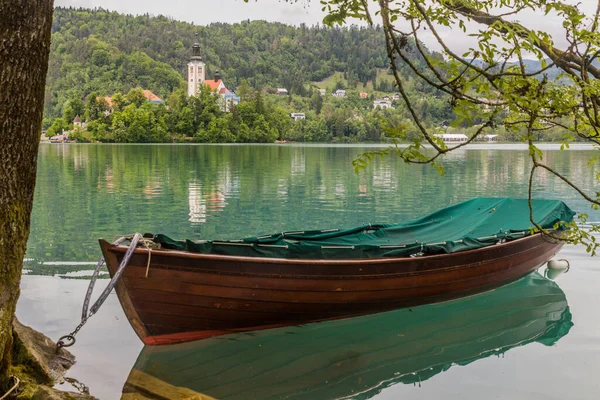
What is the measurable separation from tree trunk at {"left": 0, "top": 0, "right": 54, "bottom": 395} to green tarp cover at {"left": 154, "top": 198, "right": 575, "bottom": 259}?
108 inches

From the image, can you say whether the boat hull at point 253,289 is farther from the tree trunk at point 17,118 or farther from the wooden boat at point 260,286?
the tree trunk at point 17,118

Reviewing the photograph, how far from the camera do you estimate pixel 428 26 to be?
10.8 ft

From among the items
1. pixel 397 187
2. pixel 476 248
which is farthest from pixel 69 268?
pixel 397 187

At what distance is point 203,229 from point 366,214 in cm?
579

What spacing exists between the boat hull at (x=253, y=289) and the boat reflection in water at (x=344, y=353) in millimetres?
238

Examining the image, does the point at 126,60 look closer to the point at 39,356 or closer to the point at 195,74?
the point at 195,74

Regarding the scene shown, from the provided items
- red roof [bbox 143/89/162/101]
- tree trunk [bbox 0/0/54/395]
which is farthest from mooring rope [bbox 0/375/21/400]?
red roof [bbox 143/89/162/101]

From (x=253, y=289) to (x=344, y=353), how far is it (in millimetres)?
1407

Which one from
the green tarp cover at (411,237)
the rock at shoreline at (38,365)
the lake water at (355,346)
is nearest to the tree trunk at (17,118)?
the rock at shoreline at (38,365)

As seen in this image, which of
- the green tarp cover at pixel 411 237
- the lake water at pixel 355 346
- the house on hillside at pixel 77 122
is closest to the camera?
the lake water at pixel 355 346

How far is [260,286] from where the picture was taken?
7469mm

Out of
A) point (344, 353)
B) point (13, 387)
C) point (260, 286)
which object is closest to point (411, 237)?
point (344, 353)

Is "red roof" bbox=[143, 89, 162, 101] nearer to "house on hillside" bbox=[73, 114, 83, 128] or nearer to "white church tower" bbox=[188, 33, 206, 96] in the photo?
"white church tower" bbox=[188, 33, 206, 96]

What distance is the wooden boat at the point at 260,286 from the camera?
23.0 feet
